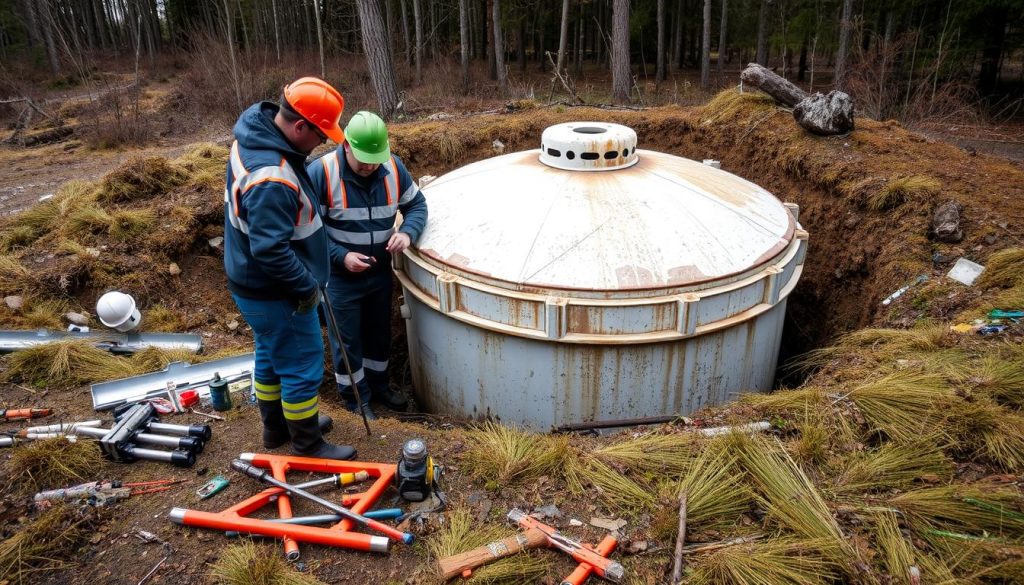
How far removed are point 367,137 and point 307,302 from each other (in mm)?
1354

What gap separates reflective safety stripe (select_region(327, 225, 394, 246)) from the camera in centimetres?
445

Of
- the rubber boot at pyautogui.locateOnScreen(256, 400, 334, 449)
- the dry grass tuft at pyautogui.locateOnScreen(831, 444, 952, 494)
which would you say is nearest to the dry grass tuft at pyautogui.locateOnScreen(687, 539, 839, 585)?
the dry grass tuft at pyautogui.locateOnScreen(831, 444, 952, 494)

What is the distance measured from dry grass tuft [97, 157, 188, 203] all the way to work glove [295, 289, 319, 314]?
194 inches

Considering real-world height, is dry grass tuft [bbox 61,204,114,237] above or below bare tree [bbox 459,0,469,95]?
below

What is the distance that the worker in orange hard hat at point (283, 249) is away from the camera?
9.59ft

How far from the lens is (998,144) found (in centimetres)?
1184

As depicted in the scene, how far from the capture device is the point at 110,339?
4879 millimetres

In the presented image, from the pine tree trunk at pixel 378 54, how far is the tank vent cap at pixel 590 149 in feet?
23.6

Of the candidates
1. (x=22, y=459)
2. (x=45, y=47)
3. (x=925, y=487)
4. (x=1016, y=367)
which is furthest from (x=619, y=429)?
(x=45, y=47)

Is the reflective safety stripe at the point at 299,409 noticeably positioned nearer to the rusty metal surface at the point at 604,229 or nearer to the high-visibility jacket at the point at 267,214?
the high-visibility jacket at the point at 267,214

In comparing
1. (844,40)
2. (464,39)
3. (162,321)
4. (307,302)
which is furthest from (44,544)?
(464,39)

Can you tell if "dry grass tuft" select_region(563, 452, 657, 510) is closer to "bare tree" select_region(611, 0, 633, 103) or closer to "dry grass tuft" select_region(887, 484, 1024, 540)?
"dry grass tuft" select_region(887, 484, 1024, 540)

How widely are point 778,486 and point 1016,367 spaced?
187 cm

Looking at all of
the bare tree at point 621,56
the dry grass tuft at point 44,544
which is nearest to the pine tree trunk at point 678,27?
the bare tree at point 621,56
